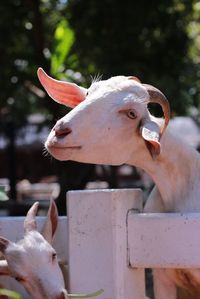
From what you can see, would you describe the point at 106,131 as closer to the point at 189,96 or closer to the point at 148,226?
the point at 148,226

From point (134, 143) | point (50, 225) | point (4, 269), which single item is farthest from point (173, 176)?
point (4, 269)

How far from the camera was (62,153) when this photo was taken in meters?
3.96

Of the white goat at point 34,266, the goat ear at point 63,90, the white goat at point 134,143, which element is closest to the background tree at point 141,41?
the goat ear at point 63,90

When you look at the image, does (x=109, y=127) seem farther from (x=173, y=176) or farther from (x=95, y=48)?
(x=95, y=48)

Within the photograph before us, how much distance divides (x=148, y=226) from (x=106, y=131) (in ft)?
1.81

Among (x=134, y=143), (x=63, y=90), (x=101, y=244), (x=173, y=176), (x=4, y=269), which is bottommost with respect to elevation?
(x=4, y=269)

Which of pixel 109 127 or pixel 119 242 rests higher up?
pixel 109 127

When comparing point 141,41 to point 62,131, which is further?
point 141,41

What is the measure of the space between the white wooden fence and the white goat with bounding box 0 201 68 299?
0.16 metres

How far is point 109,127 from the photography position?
4039 millimetres

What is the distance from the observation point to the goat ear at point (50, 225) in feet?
14.4

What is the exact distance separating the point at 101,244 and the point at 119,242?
0.32 feet

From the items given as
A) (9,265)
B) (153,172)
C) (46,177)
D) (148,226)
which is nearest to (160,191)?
(153,172)

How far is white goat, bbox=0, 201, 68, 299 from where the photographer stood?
3.86m
